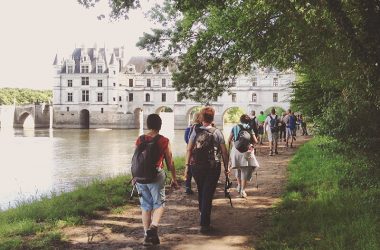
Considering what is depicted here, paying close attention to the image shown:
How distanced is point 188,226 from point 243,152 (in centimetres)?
237

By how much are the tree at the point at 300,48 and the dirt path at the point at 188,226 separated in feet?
6.61

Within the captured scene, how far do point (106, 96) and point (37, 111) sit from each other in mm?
13882

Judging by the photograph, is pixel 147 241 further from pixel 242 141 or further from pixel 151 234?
pixel 242 141

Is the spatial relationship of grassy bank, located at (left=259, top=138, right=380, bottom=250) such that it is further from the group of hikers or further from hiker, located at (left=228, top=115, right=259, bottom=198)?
the group of hikers

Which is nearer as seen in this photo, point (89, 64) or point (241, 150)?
point (241, 150)

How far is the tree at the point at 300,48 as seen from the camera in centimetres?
547

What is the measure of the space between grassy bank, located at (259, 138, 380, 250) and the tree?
1.94ft

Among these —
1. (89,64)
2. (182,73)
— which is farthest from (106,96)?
(182,73)

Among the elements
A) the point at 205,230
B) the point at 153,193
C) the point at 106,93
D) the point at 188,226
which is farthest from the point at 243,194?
the point at 106,93

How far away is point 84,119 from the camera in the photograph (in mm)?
75312

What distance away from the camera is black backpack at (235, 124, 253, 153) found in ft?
28.0

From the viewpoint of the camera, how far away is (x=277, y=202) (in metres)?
8.32

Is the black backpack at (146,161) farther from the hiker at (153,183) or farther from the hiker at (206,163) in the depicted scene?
the hiker at (206,163)

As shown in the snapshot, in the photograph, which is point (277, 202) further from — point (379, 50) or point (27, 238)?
point (27, 238)
